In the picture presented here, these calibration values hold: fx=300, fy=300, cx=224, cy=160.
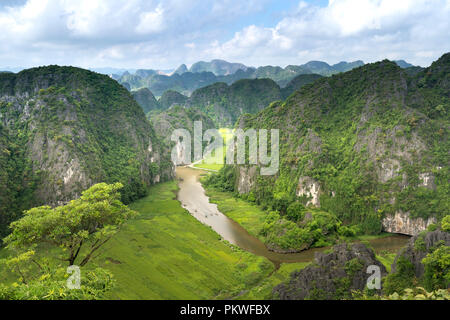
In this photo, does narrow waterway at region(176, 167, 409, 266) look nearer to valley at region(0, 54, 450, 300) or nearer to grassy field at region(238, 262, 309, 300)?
valley at region(0, 54, 450, 300)

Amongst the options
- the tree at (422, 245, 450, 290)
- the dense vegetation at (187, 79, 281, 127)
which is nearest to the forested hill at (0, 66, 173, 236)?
the tree at (422, 245, 450, 290)

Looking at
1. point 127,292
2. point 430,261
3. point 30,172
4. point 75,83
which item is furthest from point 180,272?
point 75,83

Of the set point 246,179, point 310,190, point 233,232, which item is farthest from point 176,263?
point 246,179

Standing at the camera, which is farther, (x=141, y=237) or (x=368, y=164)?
(x=368, y=164)

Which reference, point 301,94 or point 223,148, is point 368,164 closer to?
point 301,94

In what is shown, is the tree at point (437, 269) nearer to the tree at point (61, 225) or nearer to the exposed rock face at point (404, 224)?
the exposed rock face at point (404, 224)

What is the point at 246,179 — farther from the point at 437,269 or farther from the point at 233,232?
the point at 437,269
